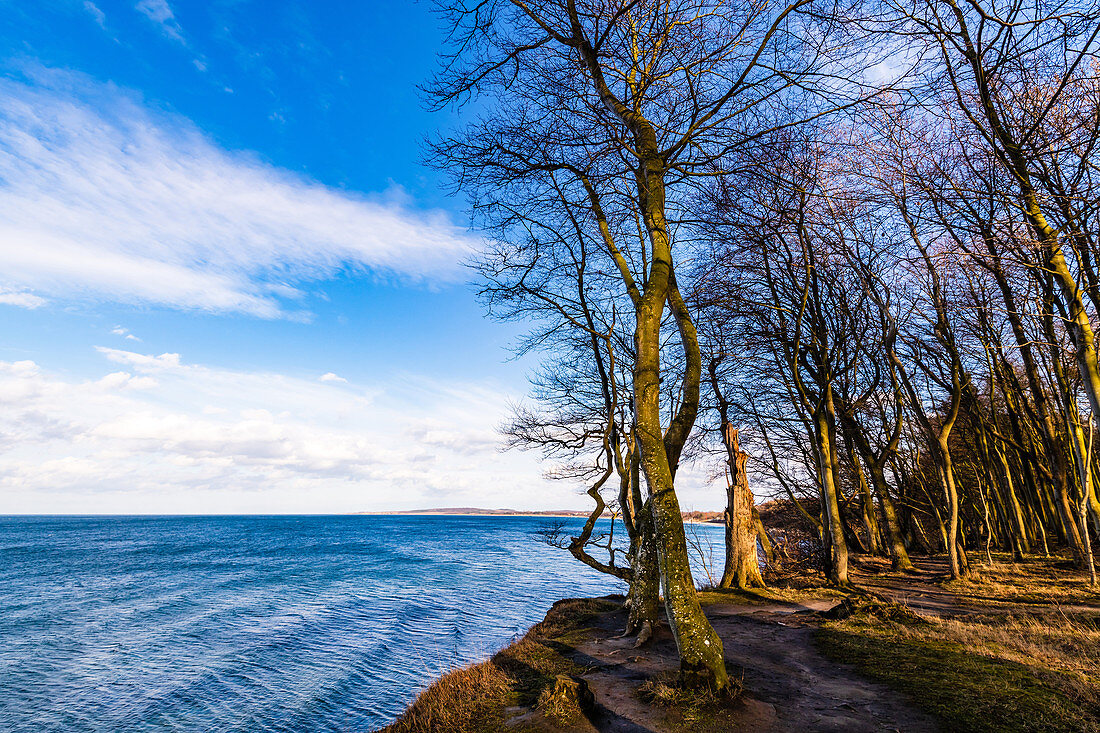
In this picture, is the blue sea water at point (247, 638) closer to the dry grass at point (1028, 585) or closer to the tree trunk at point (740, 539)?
the tree trunk at point (740, 539)

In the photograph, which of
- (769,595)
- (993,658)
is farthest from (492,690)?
(769,595)

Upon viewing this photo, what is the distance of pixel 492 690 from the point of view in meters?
7.46

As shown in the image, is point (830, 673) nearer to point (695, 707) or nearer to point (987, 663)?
point (987, 663)

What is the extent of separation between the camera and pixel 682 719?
17.6 feet

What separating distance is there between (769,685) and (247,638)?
18076mm

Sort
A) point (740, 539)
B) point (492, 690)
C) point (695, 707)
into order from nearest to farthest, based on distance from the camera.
→ 1. point (695, 707)
2. point (492, 690)
3. point (740, 539)

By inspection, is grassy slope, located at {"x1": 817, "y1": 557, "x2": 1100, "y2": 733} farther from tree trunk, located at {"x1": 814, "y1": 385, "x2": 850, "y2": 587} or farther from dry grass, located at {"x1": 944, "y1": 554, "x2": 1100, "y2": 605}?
tree trunk, located at {"x1": 814, "y1": 385, "x2": 850, "y2": 587}

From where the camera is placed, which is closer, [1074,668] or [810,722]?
[810,722]

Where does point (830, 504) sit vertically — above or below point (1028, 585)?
above

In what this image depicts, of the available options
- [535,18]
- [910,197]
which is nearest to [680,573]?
[535,18]

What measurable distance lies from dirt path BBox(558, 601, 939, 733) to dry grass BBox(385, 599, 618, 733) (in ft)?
2.17

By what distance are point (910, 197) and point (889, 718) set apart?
29.9ft

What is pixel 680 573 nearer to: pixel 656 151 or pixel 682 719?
pixel 682 719

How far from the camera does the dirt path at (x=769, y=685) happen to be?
532 centimetres
